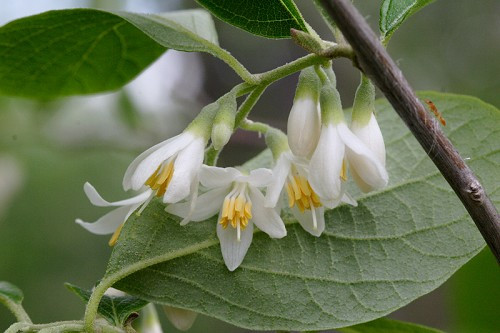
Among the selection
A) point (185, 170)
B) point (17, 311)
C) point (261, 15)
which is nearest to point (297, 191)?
point (185, 170)

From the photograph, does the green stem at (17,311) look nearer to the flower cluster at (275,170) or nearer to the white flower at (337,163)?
the flower cluster at (275,170)

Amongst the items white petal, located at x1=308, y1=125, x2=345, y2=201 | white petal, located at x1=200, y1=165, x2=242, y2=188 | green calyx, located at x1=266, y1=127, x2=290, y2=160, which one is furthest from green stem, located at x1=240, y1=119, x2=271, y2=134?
white petal, located at x1=308, y1=125, x2=345, y2=201

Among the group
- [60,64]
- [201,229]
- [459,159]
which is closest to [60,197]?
[60,64]

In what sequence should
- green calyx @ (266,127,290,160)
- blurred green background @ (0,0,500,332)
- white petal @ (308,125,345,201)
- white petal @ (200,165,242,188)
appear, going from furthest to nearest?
1. blurred green background @ (0,0,500,332)
2. green calyx @ (266,127,290,160)
3. white petal @ (200,165,242,188)
4. white petal @ (308,125,345,201)

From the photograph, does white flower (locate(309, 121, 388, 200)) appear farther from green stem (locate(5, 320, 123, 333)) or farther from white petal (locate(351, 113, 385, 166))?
green stem (locate(5, 320, 123, 333))

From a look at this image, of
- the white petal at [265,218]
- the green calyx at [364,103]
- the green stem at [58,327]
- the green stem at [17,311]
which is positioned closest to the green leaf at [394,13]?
the green calyx at [364,103]

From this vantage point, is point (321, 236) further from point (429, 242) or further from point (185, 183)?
point (185, 183)

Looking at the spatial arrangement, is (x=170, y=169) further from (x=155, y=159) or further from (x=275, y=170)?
(x=275, y=170)
